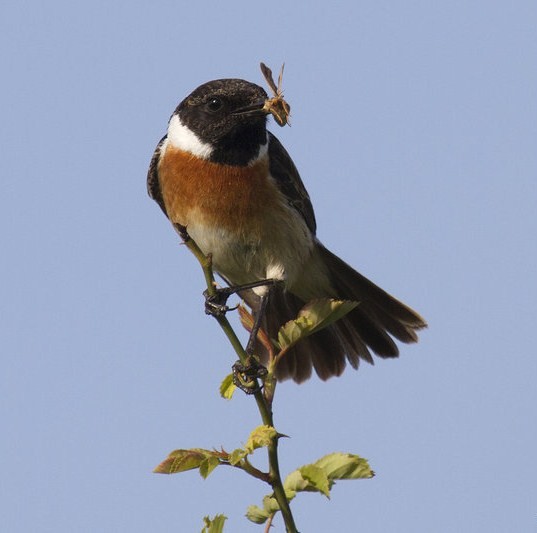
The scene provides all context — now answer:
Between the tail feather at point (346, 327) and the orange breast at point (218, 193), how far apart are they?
3.02 ft

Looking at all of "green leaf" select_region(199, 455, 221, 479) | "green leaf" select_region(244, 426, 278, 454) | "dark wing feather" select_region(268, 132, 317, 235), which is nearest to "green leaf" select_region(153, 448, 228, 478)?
"green leaf" select_region(199, 455, 221, 479)

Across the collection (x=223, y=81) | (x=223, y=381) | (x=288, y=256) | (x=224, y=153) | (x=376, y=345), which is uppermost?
(x=223, y=81)

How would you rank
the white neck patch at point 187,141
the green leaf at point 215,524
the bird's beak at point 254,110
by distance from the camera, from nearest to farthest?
1. the green leaf at point 215,524
2. the bird's beak at point 254,110
3. the white neck patch at point 187,141

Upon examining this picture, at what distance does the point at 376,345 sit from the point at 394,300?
370 millimetres

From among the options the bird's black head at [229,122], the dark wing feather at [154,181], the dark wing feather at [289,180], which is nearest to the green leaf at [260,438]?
the bird's black head at [229,122]

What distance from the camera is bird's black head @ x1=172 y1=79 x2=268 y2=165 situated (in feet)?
20.9

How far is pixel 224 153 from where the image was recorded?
646 centimetres

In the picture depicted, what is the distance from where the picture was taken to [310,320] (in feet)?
12.0

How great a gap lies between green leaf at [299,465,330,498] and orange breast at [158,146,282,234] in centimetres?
346

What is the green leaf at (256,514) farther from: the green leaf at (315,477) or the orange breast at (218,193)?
the orange breast at (218,193)

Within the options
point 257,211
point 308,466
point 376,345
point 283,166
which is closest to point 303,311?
point 308,466

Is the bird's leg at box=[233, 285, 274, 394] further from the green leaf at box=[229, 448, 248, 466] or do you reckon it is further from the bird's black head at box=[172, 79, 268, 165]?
the bird's black head at box=[172, 79, 268, 165]

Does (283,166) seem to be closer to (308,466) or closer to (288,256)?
(288,256)

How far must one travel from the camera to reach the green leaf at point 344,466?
3.00 meters
